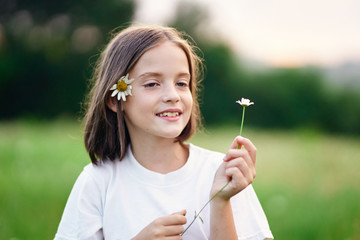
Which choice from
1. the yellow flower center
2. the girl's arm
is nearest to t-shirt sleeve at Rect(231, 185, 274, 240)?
the girl's arm

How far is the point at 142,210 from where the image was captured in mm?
2109

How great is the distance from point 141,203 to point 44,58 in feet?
41.8

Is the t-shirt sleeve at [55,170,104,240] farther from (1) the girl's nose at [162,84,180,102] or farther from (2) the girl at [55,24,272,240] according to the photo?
(1) the girl's nose at [162,84,180,102]

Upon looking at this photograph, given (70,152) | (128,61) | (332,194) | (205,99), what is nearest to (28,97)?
(205,99)

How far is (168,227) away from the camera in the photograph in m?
1.91

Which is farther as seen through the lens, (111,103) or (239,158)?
(111,103)

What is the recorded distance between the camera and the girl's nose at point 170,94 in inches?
80.0

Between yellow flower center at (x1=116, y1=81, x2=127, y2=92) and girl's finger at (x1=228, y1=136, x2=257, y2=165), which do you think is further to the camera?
yellow flower center at (x1=116, y1=81, x2=127, y2=92)

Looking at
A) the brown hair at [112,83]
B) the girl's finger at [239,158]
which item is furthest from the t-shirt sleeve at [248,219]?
the brown hair at [112,83]

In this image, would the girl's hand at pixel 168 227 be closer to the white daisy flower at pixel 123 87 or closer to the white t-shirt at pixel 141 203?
the white t-shirt at pixel 141 203

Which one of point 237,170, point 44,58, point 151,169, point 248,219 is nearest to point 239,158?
point 237,170

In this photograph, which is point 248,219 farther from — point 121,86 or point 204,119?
point 204,119

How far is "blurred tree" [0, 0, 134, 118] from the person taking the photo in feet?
44.4

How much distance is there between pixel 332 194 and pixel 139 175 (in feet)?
10.8
